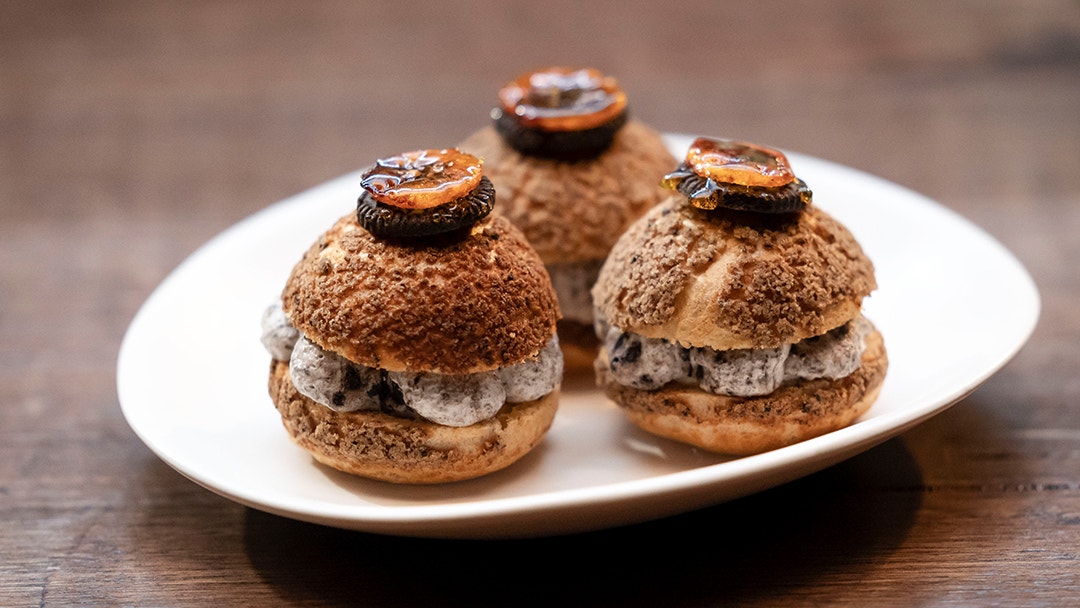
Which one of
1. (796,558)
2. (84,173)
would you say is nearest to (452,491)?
(796,558)

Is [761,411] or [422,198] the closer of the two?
[422,198]

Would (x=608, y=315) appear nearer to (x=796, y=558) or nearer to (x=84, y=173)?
(x=796, y=558)

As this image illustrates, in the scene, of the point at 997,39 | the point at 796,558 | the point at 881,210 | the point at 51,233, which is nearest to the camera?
the point at 796,558

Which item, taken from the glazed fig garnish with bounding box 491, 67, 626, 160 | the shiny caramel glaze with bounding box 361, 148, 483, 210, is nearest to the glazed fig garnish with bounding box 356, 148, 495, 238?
the shiny caramel glaze with bounding box 361, 148, 483, 210

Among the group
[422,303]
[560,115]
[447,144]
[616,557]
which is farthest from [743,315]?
[447,144]

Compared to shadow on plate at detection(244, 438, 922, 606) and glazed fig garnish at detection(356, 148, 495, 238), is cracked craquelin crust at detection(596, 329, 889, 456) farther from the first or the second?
glazed fig garnish at detection(356, 148, 495, 238)

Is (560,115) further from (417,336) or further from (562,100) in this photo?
(417,336)
